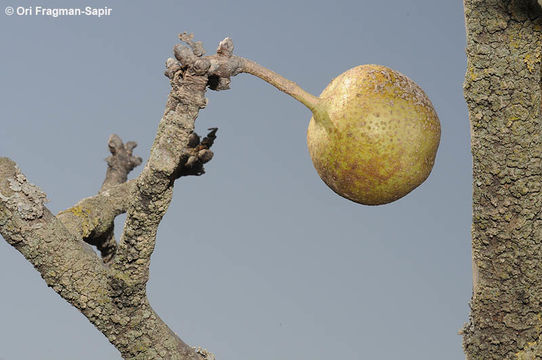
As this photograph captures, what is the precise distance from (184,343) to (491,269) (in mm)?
1388

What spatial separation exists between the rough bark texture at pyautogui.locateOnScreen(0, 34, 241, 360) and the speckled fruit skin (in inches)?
15.7

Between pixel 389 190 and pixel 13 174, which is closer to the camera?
pixel 389 190

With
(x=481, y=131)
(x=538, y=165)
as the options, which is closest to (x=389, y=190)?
(x=481, y=131)

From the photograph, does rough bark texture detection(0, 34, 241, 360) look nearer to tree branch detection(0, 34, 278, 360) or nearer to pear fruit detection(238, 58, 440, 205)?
tree branch detection(0, 34, 278, 360)

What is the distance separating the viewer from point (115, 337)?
9.82 feet

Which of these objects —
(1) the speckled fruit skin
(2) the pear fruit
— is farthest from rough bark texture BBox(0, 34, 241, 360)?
(1) the speckled fruit skin

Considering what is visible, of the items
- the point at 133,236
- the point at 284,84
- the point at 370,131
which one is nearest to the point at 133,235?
the point at 133,236

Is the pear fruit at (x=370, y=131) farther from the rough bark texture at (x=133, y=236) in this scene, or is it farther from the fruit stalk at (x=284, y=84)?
the rough bark texture at (x=133, y=236)

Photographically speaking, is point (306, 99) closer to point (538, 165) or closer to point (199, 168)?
point (199, 168)

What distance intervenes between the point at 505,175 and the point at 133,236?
4.82ft

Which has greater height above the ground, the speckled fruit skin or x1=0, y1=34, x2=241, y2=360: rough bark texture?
x1=0, y1=34, x2=241, y2=360: rough bark texture

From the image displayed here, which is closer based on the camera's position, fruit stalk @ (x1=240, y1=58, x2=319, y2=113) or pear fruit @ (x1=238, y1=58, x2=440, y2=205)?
pear fruit @ (x1=238, y1=58, x2=440, y2=205)

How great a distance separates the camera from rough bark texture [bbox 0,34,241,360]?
2.50 m

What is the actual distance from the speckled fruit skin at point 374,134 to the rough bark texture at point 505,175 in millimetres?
212
